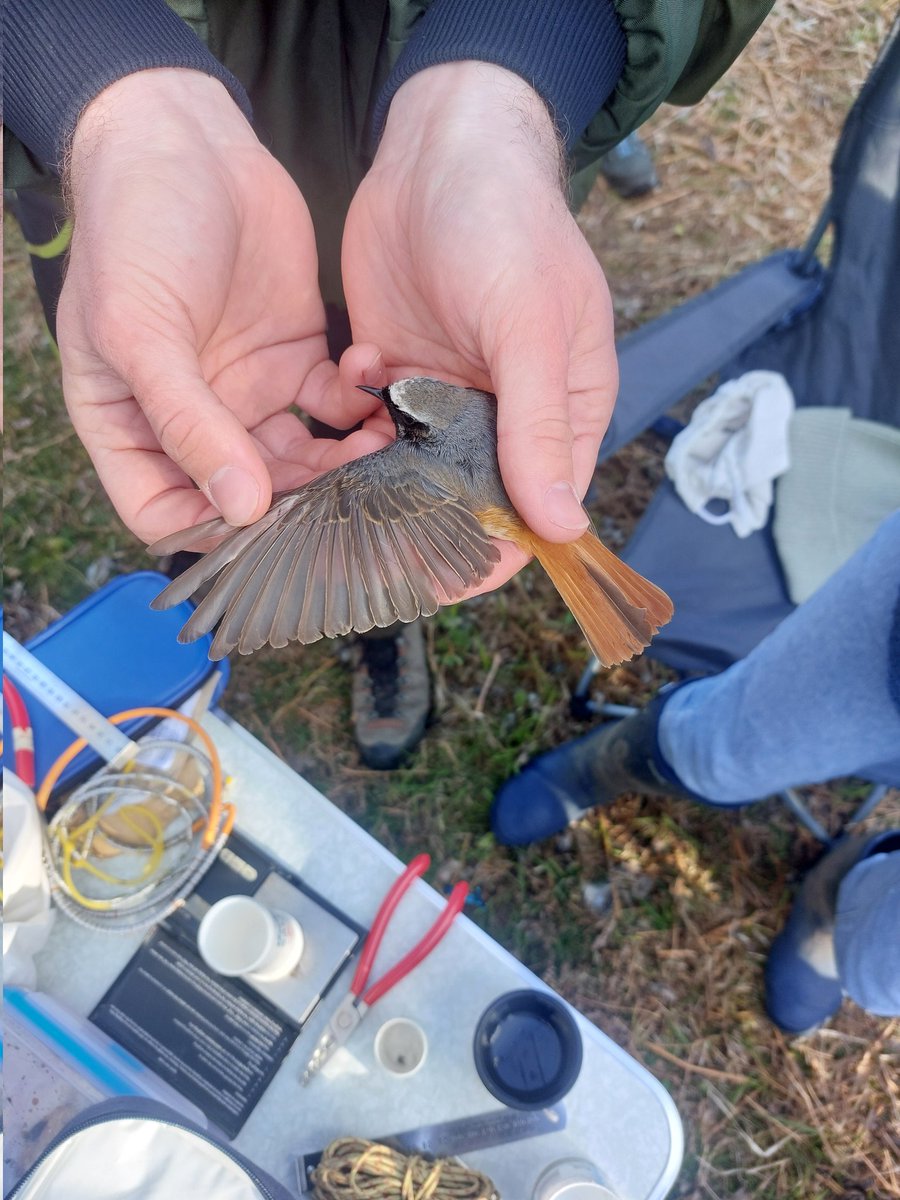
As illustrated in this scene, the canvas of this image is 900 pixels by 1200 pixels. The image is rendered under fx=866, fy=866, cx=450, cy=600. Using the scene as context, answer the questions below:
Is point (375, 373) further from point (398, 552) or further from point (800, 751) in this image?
point (800, 751)

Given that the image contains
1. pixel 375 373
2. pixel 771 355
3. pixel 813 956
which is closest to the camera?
pixel 375 373

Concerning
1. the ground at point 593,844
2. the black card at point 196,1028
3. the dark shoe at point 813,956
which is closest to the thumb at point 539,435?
the black card at point 196,1028

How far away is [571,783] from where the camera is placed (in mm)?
3371

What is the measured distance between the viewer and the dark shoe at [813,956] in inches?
123

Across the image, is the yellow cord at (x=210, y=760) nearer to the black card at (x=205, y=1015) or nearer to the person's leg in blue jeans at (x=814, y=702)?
the black card at (x=205, y=1015)

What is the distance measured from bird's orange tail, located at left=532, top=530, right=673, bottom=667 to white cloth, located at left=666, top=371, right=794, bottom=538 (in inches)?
48.3

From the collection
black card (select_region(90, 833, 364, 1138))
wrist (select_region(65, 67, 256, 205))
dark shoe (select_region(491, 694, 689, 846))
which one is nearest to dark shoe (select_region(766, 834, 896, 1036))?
dark shoe (select_region(491, 694, 689, 846))

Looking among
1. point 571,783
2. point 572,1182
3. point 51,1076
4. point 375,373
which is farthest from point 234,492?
point 571,783

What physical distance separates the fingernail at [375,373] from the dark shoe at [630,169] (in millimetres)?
2883

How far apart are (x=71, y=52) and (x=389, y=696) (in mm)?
2381

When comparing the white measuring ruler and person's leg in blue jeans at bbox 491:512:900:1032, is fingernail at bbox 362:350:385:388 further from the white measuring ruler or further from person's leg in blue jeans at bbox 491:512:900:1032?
person's leg in blue jeans at bbox 491:512:900:1032

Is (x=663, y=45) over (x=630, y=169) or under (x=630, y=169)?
over

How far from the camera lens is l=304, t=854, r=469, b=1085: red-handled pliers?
7.43 ft

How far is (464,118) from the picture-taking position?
7.61 ft
